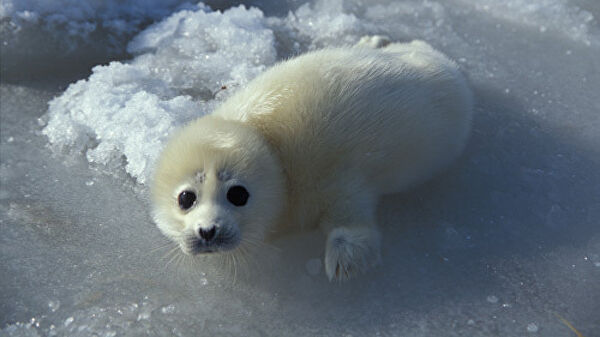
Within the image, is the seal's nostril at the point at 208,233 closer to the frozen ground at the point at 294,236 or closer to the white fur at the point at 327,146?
the white fur at the point at 327,146

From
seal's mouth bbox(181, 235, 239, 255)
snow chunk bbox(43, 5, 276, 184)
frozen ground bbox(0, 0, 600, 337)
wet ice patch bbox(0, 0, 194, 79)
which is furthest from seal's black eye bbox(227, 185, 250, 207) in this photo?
wet ice patch bbox(0, 0, 194, 79)

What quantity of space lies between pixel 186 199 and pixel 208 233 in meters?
0.18

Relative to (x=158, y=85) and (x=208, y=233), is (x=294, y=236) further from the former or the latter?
(x=158, y=85)

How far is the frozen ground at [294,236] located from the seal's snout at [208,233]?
27 cm

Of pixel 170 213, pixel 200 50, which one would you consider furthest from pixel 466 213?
pixel 200 50

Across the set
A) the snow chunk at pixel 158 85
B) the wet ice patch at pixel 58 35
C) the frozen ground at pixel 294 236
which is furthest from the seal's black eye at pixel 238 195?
the wet ice patch at pixel 58 35

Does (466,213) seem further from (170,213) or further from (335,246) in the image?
(170,213)

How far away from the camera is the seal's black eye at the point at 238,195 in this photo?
6.59 ft

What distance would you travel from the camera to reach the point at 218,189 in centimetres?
198

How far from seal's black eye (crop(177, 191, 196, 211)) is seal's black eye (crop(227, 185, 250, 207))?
122 mm

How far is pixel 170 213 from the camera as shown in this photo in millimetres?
2068

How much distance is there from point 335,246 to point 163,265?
0.64 metres

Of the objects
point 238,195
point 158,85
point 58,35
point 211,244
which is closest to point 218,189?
point 238,195

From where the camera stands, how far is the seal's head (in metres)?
1.96
